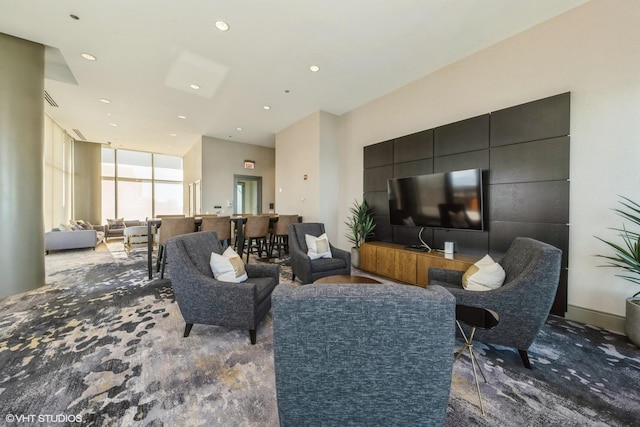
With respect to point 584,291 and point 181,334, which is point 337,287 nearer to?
point 181,334

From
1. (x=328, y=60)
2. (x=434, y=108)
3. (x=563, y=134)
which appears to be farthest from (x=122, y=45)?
(x=563, y=134)

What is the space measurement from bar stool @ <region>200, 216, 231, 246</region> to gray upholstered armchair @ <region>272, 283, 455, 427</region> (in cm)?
393

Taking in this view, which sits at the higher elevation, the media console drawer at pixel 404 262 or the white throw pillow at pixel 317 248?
the white throw pillow at pixel 317 248

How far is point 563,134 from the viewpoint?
105 inches

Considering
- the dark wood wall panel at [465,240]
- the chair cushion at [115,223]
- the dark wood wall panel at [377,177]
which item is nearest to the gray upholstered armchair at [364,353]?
the dark wood wall panel at [465,240]

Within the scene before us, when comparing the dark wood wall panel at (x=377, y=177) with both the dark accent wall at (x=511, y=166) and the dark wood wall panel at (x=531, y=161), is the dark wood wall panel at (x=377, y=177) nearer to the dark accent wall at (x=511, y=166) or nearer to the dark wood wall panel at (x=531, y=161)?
the dark accent wall at (x=511, y=166)

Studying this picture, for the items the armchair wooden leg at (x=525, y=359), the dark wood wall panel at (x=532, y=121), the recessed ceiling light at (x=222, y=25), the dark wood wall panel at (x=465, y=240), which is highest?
the recessed ceiling light at (x=222, y=25)

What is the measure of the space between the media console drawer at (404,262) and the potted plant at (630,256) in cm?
121

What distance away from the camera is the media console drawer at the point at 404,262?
3.22 metres

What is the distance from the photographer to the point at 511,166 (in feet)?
10.0

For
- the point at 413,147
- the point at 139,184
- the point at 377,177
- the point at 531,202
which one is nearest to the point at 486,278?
the point at 531,202

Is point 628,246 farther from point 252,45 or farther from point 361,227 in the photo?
point 252,45

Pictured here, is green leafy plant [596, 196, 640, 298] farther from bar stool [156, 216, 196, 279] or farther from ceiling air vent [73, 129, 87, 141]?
ceiling air vent [73, 129, 87, 141]

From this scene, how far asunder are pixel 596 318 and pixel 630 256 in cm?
78
